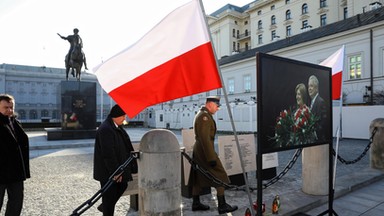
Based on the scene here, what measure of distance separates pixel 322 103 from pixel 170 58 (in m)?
2.47

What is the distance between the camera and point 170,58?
3486 millimetres

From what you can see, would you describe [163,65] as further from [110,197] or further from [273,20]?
[273,20]

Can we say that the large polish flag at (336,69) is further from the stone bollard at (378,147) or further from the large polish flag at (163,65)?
the large polish flag at (163,65)

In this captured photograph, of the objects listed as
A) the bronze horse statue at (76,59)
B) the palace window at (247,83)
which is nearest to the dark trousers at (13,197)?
the bronze horse statue at (76,59)

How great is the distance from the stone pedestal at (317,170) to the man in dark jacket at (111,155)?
3.65 meters

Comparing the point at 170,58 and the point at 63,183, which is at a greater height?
the point at 170,58

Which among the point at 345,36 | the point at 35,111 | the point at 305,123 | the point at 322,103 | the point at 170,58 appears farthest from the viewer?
the point at 35,111

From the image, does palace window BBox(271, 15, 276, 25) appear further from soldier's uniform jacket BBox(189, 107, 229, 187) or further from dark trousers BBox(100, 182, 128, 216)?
dark trousers BBox(100, 182, 128, 216)

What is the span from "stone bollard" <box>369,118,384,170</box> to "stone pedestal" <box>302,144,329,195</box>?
11.1 feet

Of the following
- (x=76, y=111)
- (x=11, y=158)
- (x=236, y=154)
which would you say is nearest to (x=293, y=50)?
(x=76, y=111)

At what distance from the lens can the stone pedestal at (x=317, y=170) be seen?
216 inches

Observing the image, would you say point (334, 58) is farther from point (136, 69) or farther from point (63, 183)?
point (63, 183)

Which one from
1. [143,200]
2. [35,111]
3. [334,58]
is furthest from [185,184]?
[35,111]

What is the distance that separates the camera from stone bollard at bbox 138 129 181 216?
338 centimetres
